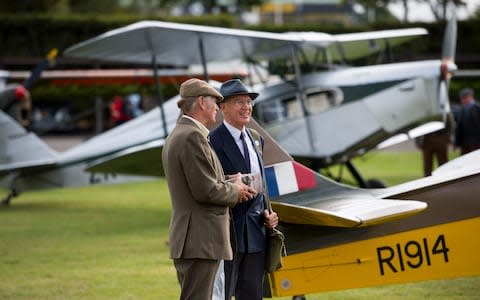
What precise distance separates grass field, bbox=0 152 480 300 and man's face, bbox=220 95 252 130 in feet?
7.33

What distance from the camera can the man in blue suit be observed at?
17.8 feet

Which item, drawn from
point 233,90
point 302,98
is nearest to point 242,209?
point 233,90

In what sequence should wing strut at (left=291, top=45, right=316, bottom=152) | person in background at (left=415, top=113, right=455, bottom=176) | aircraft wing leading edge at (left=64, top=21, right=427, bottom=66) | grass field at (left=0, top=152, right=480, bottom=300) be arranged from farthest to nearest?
person in background at (left=415, top=113, right=455, bottom=176) → wing strut at (left=291, top=45, right=316, bottom=152) → aircraft wing leading edge at (left=64, top=21, right=427, bottom=66) → grass field at (left=0, top=152, right=480, bottom=300)

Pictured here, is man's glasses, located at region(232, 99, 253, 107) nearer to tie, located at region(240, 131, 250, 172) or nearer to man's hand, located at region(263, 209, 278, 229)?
tie, located at region(240, 131, 250, 172)

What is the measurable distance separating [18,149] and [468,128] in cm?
690

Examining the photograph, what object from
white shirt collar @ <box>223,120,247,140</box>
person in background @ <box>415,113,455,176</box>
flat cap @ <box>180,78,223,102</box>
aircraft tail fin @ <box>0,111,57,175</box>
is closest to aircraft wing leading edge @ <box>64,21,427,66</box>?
person in background @ <box>415,113,455,176</box>

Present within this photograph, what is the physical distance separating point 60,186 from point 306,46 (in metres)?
4.32

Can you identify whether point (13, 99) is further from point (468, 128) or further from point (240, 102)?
point (240, 102)

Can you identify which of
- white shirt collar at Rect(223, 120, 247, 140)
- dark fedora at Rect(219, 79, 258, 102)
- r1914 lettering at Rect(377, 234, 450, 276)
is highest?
dark fedora at Rect(219, 79, 258, 102)

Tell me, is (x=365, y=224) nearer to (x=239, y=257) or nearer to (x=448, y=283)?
(x=239, y=257)

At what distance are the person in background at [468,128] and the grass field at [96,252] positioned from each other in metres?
2.84

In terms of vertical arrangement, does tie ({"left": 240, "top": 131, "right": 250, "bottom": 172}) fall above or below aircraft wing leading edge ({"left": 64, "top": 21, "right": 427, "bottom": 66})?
below

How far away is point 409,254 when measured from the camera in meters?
5.92

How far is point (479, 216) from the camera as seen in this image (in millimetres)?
5953
